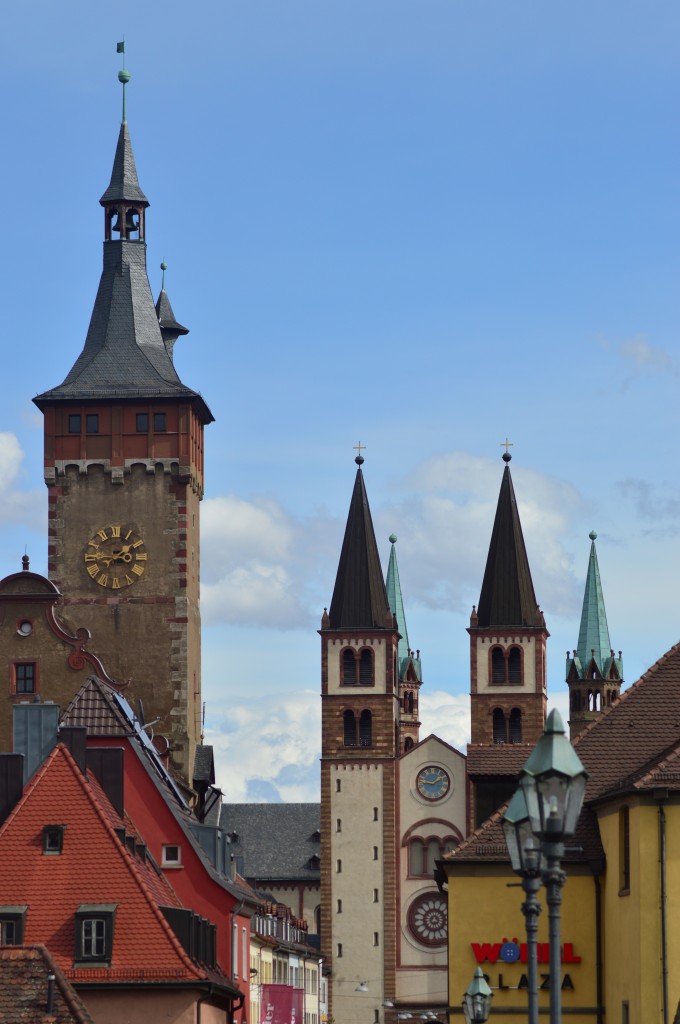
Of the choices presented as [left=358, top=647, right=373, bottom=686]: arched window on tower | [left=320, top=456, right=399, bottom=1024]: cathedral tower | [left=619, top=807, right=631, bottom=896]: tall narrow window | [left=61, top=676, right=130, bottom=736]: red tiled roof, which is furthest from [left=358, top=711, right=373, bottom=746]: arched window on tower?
[left=619, top=807, right=631, bottom=896]: tall narrow window

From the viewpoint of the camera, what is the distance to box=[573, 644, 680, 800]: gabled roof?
42062 millimetres

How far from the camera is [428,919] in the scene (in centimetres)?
12569

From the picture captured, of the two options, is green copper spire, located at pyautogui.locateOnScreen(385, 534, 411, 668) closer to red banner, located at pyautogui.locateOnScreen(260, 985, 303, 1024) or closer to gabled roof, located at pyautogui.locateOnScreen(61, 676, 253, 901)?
red banner, located at pyautogui.locateOnScreen(260, 985, 303, 1024)

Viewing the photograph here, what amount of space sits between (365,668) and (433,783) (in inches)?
287

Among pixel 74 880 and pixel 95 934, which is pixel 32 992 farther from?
pixel 74 880

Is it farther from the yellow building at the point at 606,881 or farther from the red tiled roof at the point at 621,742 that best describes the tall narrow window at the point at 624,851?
the red tiled roof at the point at 621,742

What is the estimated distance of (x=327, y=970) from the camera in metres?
125

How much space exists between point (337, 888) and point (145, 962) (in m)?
83.6

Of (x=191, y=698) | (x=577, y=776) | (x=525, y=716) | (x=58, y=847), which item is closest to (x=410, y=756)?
(x=525, y=716)

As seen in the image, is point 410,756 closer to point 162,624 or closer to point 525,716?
point 525,716

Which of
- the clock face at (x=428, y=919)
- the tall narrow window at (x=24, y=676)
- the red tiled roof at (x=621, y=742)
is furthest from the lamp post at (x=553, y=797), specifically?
the clock face at (x=428, y=919)

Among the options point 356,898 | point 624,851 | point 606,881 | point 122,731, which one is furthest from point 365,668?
point 624,851

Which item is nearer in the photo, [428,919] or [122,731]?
[122,731]

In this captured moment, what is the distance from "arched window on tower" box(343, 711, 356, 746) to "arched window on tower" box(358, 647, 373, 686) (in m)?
2.01
